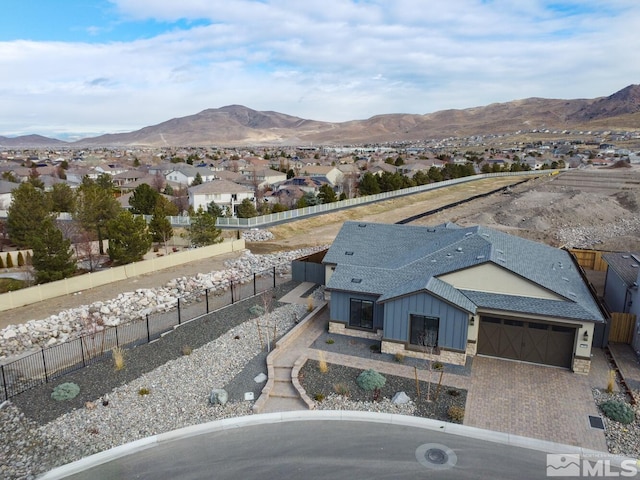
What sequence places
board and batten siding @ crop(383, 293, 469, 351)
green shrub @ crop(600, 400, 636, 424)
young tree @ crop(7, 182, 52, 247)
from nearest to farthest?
green shrub @ crop(600, 400, 636, 424) < board and batten siding @ crop(383, 293, 469, 351) < young tree @ crop(7, 182, 52, 247)

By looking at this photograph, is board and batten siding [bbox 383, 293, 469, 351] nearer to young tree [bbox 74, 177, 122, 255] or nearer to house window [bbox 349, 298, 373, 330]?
house window [bbox 349, 298, 373, 330]

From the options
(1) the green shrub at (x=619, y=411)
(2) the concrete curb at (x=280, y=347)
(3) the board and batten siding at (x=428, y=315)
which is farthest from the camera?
(3) the board and batten siding at (x=428, y=315)

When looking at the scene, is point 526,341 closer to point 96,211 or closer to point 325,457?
point 325,457

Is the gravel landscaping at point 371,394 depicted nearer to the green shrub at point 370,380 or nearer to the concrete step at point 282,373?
the green shrub at point 370,380

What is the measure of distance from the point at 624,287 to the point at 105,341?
1046 inches

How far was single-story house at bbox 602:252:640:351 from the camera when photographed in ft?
70.5

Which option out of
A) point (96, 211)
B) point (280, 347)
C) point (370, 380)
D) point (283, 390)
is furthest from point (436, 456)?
point (96, 211)

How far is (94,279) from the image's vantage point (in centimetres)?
3300

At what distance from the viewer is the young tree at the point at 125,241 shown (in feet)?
121

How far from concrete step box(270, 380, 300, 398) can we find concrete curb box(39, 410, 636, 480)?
4.10ft

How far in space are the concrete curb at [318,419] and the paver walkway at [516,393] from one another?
399 mm

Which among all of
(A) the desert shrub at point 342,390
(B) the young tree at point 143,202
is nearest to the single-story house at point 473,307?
(A) the desert shrub at point 342,390

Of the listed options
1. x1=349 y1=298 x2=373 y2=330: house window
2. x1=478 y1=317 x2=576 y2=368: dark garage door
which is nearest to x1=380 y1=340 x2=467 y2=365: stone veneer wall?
x1=478 y1=317 x2=576 y2=368: dark garage door

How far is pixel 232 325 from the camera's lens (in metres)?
24.3
